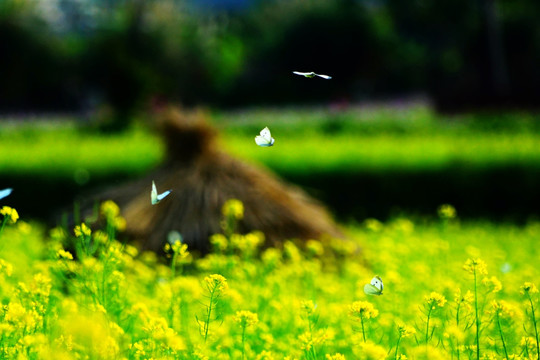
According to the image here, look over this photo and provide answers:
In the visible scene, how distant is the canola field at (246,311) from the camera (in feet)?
7.21

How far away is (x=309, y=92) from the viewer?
36500 millimetres

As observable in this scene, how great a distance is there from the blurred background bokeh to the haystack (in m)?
2.95

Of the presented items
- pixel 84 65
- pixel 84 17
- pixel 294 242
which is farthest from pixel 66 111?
pixel 294 242

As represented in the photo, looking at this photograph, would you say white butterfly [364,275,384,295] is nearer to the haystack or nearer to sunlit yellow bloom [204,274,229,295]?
sunlit yellow bloom [204,274,229,295]

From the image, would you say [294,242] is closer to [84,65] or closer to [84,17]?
[84,65]

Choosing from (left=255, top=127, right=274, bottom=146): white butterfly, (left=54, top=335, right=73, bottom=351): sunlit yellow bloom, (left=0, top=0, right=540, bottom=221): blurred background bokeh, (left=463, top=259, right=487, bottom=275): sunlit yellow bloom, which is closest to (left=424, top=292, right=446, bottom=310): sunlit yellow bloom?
(left=463, top=259, right=487, bottom=275): sunlit yellow bloom

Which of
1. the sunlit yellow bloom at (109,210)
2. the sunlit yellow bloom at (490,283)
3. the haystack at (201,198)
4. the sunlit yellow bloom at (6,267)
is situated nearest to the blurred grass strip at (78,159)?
the haystack at (201,198)

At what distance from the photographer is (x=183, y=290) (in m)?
3.04

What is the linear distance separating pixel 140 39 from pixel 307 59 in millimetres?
9111

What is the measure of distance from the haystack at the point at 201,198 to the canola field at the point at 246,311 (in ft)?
0.69

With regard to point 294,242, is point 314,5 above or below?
below

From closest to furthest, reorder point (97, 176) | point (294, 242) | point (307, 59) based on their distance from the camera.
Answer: point (294, 242)
point (97, 176)
point (307, 59)

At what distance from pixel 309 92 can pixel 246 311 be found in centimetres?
3459

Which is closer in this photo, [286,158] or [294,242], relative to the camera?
[294,242]
